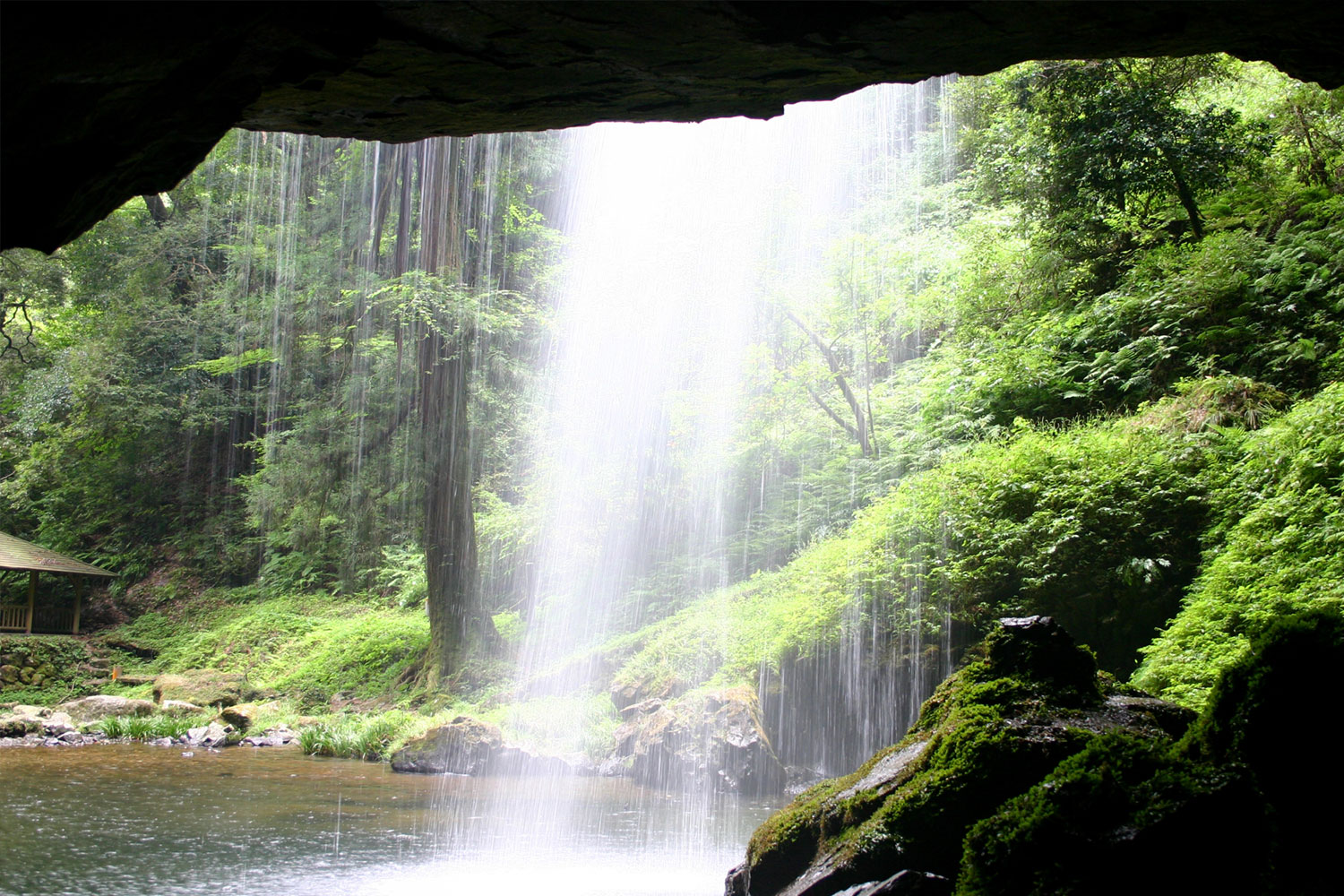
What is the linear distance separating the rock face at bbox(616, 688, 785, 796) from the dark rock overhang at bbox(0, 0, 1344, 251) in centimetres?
867

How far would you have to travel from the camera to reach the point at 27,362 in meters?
21.8

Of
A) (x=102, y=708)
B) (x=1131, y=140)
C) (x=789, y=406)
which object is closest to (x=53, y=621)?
(x=102, y=708)

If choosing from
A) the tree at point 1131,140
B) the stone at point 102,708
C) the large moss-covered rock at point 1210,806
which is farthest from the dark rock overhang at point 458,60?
the stone at point 102,708

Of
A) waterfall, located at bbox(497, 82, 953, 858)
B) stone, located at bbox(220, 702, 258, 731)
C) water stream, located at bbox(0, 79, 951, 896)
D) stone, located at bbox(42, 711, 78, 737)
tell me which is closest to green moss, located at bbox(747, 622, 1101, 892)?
water stream, located at bbox(0, 79, 951, 896)

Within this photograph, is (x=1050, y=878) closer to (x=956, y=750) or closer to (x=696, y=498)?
(x=956, y=750)

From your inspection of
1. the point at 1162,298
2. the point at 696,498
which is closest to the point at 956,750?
the point at 1162,298

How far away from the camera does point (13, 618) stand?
60.9ft

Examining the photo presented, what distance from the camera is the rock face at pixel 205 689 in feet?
51.3

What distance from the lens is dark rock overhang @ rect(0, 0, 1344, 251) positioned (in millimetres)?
2176

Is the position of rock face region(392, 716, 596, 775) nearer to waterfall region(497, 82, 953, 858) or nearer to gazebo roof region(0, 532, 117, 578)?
A: waterfall region(497, 82, 953, 858)

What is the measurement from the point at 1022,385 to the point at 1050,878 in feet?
29.1

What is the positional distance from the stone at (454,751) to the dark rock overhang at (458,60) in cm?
1000

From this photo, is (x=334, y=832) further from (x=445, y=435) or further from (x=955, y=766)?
(x=445, y=435)

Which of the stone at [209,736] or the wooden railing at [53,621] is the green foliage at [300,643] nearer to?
the wooden railing at [53,621]
